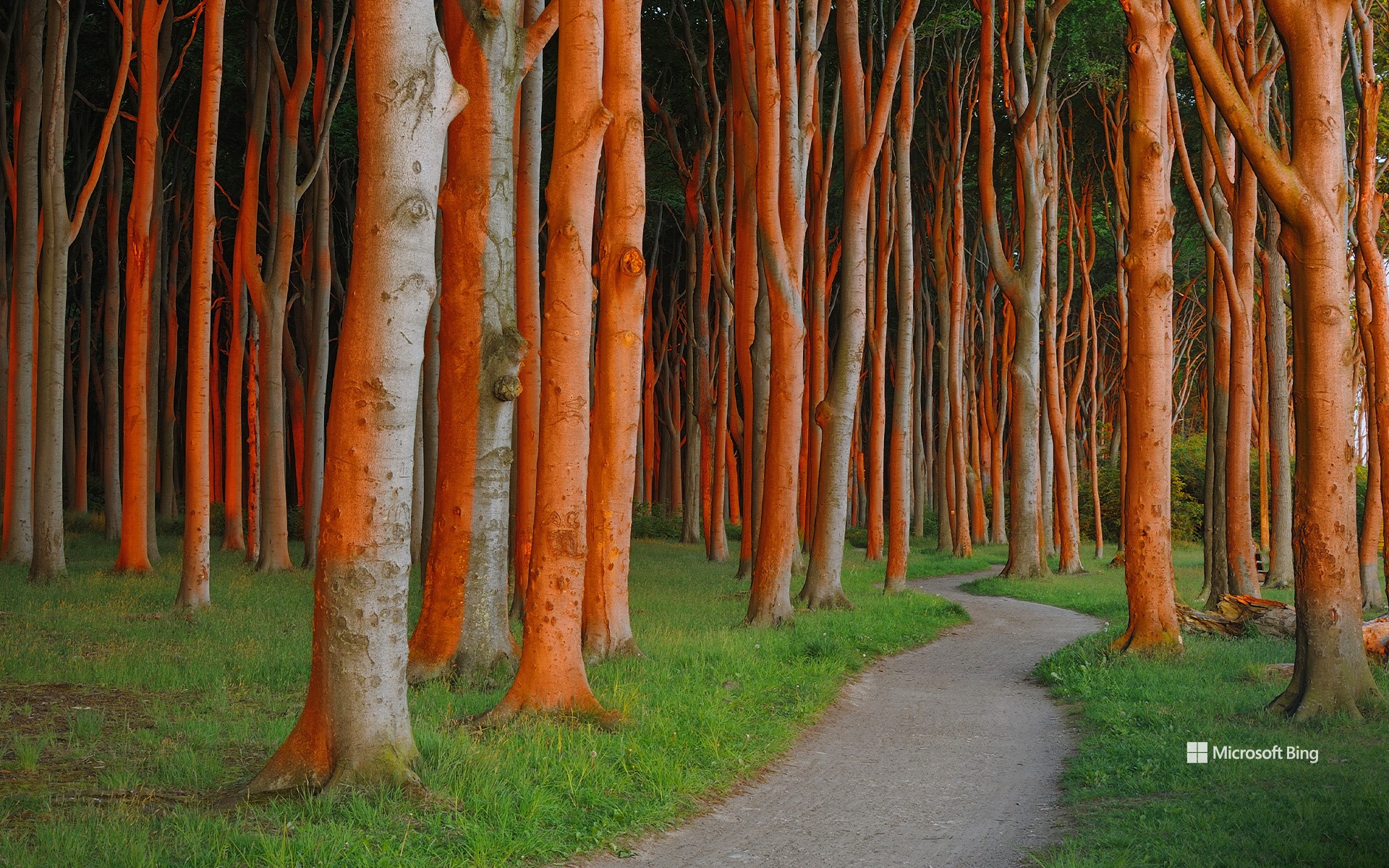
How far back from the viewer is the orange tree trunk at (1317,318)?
25.1 feet

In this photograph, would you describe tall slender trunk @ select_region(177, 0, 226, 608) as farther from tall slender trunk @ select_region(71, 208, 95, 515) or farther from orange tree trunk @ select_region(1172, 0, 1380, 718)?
tall slender trunk @ select_region(71, 208, 95, 515)

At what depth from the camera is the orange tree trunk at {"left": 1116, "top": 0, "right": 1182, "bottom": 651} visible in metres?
10.6

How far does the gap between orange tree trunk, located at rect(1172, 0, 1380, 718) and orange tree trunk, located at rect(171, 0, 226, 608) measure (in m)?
10.1

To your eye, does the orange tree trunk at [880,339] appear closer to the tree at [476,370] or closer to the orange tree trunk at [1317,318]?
the orange tree trunk at [1317,318]

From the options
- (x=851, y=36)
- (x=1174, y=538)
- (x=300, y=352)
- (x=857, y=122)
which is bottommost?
(x=1174, y=538)

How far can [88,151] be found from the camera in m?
21.4

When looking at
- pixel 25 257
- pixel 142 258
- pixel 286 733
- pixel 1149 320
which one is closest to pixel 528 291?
pixel 286 733

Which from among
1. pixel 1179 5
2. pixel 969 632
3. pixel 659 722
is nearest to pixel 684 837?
pixel 659 722

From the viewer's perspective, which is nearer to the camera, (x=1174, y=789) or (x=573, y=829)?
(x=573, y=829)

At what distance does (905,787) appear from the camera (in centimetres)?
647

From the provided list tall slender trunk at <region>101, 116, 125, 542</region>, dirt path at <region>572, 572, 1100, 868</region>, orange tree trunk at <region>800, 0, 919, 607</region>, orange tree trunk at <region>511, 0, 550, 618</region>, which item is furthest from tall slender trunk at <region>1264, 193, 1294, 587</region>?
tall slender trunk at <region>101, 116, 125, 542</region>

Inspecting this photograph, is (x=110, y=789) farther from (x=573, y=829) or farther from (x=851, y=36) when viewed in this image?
(x=851, y=36)

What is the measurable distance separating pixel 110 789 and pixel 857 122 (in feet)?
42.2

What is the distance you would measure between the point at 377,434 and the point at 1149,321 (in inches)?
319
